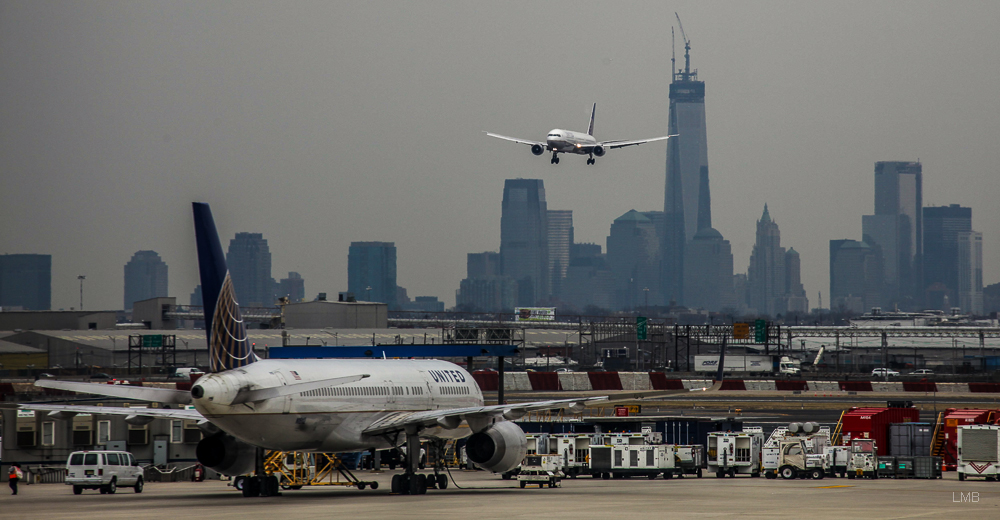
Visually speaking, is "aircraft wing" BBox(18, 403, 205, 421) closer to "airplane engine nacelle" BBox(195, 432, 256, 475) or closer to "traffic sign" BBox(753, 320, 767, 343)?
"airplane engine nacelle" BBox(195, 432, 256, 475)

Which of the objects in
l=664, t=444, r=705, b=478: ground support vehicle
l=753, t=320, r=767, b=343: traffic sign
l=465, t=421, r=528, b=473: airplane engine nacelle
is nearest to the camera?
l=465, t=421, r=528, b=473: airplane engine nacelle

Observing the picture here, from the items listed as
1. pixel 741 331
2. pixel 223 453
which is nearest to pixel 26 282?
pixel 223 453

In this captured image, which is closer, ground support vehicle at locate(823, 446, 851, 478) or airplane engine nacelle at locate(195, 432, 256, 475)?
airplane engine nacelle at locate(195, 432, 256, 475)

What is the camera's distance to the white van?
135 feet

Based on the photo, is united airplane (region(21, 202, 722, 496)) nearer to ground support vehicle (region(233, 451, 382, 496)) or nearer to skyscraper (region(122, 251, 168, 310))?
ground support vehicle (region(233, 451, 382, 496))

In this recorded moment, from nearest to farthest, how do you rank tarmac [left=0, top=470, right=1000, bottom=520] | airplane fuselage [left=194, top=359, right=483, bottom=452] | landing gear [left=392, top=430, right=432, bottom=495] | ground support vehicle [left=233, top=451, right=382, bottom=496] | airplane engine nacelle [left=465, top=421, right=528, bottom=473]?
1. tarmac [left=0, top=470, right=1000, bottom=520]
2. airplane fuselage [left=194, top=359, right=483, bottom=452]
3. landing gear [left=392, top=430, right=432, bottom=495]
4. airplane engine nacelle [left=465, top=421, right=528, bottom=473]
5. ground support vehicle [left=233, top=451, right=382, bottom=496]

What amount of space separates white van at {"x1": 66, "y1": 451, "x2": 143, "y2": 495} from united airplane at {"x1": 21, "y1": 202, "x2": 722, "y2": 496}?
5.56m

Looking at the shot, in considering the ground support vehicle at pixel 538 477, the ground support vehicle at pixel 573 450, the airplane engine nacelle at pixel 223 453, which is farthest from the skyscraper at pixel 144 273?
the ground support vehicle at pixel 573 450

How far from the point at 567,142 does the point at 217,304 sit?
7164cm

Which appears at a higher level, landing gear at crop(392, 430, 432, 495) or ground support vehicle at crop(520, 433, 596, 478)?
landing gear at crop(392, 430, 432, 495)

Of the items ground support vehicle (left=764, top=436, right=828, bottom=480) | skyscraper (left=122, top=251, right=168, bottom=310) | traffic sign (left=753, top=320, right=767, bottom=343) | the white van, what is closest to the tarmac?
the white van

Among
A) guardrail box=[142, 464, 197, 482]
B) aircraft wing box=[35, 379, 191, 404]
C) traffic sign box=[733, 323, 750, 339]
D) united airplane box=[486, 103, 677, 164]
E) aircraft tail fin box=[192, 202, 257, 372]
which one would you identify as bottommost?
guardrail box=[142, 464, 197, 482]

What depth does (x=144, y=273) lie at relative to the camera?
73.4ft

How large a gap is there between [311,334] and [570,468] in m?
93.9
